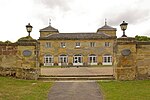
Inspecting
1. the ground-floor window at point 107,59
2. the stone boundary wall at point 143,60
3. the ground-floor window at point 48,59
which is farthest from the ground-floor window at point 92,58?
the stone boundary wall at point 143,60

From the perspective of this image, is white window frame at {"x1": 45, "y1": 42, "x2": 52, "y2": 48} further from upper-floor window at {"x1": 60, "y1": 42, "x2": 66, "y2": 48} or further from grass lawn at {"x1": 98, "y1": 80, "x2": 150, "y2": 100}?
grass lawn at {"x1": 98, "y1": 80, "x2": 150, "y2": 100}

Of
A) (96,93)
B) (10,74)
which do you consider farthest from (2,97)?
(10,74)

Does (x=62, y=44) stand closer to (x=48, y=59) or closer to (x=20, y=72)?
(x=48, y=59)

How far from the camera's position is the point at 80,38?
169 feet

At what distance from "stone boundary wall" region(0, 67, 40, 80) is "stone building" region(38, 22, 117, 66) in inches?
1392

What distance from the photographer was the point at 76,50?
52.1 metres

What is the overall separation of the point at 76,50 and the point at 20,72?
1425 inches

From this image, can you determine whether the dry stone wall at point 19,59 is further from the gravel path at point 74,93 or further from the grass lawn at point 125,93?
the grass lawn at point 125,93

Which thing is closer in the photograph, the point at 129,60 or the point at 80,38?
the point at 129,60

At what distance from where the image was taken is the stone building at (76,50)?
51750mm

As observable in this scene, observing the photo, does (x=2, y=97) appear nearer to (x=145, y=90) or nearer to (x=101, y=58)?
(x=145, y=90)

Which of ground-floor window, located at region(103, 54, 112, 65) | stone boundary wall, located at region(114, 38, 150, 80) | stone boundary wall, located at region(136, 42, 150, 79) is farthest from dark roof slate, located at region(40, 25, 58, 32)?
stone boundary wall, located at region(136, 42, 150, 79)

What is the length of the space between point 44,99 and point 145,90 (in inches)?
202

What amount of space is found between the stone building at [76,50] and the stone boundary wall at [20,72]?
116 ft
